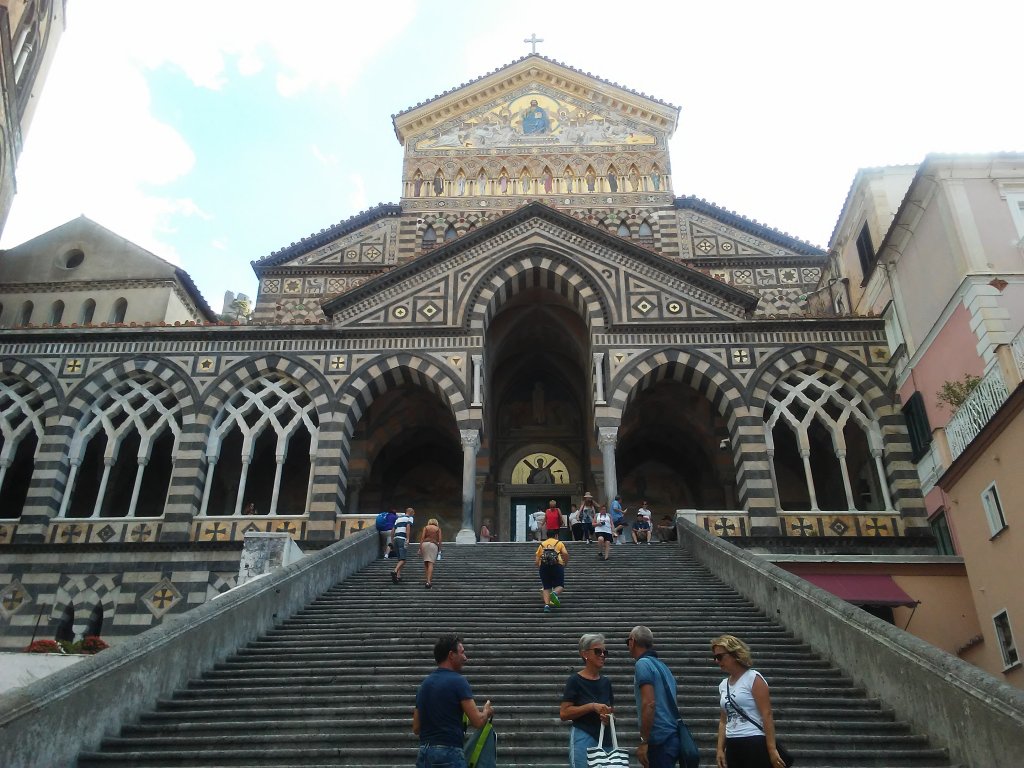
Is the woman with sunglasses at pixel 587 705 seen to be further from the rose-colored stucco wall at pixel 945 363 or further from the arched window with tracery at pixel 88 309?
the arched window with tracery at pixel 88 309

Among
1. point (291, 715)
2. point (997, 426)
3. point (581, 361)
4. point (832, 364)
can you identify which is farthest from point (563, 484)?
point (291, 715)

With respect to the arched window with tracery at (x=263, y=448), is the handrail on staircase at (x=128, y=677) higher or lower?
lower

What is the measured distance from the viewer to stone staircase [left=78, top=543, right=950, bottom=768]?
8773 millimetres

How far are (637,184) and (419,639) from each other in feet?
90.5

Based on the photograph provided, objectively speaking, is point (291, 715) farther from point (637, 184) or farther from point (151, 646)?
point (637, 184)

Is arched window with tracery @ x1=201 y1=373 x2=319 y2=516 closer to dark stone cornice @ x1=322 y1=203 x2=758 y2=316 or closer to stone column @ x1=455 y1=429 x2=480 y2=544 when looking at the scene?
dark stone cornice @ x1=322 y1=203 x2=758 y2=316

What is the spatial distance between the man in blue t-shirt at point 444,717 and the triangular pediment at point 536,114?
32821mm

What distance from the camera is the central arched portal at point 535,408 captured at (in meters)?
28.2

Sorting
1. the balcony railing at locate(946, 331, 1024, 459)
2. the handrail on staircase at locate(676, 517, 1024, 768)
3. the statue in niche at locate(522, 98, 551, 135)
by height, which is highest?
the statue in niche at locate(522, 98, 551, 135)

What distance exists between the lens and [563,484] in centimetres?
2909

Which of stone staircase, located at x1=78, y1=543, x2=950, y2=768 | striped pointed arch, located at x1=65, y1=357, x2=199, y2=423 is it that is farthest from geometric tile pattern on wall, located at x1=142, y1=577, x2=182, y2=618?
stone staircase, located at x1=78, y1=543, x2=950, y2=768

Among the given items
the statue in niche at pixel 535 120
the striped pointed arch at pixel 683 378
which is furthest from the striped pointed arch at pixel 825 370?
the statue in niche at pixel 535 120

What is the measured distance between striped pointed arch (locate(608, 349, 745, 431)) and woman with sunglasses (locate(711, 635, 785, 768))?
17648 millimetres

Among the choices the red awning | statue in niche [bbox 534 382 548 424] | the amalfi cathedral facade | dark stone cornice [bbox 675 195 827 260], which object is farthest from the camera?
dark stone cornice [bbox 675 195 827 260]
